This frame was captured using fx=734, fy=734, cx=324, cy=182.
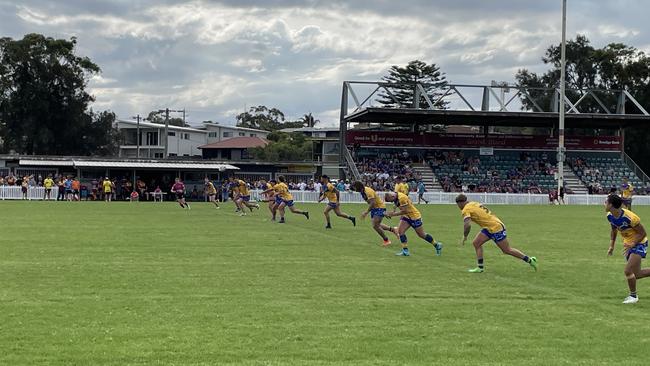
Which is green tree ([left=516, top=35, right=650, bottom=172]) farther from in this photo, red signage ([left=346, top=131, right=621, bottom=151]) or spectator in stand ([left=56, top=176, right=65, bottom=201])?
spectator in stand ([left=56, top=176, right=65, bottom=201])

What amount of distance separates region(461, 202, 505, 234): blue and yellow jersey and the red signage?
48.4 meters

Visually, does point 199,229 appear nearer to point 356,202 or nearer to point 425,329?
point 425,329

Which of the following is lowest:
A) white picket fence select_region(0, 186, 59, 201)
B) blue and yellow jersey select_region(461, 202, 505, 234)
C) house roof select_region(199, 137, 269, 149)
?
white picket fence select_region(0, 186, 59, 201)

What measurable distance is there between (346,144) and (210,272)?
4953 centimetres

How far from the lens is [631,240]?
1141 centimetres

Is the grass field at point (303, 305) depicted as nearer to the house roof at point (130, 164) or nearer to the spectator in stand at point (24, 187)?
the spectator in stand at point (24, 187)

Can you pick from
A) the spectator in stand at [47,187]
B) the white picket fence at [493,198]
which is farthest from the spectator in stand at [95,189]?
the white picket fence at [493,198]

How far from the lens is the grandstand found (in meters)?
59.0

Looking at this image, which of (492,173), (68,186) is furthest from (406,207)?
(492,173)

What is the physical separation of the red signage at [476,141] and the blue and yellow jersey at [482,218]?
4842 centimetres

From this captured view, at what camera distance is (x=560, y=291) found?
482 inches

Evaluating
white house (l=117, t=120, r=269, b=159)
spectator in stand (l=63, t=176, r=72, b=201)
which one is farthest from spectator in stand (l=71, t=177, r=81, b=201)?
white house (l=117, t=120, r=269, b=159)

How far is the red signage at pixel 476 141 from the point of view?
6338 cm

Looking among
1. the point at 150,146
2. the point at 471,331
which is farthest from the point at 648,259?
the point at 150,146
